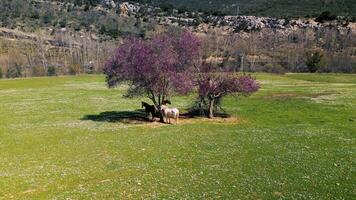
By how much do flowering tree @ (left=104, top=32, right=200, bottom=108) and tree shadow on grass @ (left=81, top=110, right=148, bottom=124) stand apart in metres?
3.04

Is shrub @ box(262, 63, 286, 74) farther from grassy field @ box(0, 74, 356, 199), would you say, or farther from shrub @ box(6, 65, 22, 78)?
shrub @ box(6, 65, 22, 78)

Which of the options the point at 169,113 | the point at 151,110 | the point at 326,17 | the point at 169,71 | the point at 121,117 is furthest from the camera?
the point at 326,17

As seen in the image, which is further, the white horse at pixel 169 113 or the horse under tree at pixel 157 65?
the white horse at pixel 169 113

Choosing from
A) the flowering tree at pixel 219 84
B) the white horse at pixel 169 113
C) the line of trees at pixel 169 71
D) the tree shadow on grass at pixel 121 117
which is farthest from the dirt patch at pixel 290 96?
the white horse at pixel 169 113

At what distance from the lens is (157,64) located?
40.6 m

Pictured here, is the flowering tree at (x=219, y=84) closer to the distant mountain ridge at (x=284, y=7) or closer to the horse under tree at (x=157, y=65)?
the horse under tree at (x=157, y=65)

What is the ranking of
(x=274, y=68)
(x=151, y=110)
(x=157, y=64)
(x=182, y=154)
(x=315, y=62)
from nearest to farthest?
(x=182, y=154) < (x=157, y=64) < (x=151, y=110) < (x=315, y=62) < (x=274, y=68)

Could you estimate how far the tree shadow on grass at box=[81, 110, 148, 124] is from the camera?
4425cm

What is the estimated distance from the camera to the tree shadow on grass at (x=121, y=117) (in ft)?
145

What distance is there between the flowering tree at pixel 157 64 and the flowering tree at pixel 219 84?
58.5 inches

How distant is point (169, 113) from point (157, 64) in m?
5.10

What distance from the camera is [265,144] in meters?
31.6

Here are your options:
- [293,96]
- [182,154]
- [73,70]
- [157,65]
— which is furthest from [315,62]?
[182,154]

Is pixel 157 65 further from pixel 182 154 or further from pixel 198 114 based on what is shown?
pixel 182 154
